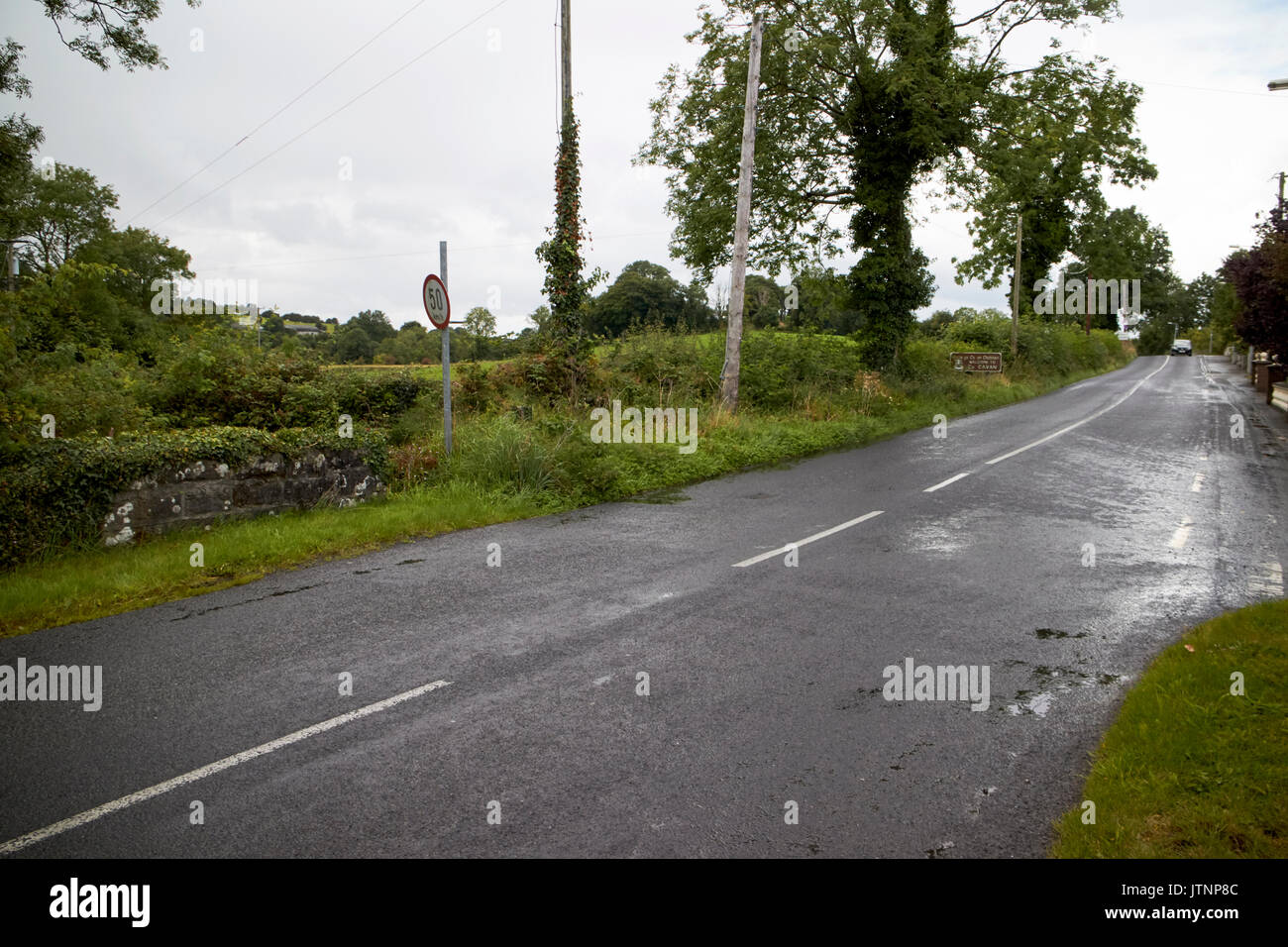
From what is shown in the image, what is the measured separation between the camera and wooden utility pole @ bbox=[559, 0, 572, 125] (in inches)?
612

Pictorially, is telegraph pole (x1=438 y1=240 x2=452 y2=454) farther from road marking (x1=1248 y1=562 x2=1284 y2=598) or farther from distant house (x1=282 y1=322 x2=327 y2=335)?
road marking (x1=1248 y1=562 x2=1284 y2=598)

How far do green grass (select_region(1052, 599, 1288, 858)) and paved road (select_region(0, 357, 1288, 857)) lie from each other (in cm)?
20

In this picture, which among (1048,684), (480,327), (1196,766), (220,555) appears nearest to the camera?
(1196,766)

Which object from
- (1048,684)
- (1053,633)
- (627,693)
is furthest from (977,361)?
(627,693)

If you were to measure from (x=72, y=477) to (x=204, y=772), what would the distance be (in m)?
5.20

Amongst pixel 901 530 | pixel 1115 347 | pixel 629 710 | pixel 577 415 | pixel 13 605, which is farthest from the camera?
pixel 1115 347

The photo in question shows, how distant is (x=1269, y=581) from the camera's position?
23.1 feet

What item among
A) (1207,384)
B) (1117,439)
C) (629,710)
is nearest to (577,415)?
(629,710)

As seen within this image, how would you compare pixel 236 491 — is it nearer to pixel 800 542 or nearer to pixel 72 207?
pixel 800 542

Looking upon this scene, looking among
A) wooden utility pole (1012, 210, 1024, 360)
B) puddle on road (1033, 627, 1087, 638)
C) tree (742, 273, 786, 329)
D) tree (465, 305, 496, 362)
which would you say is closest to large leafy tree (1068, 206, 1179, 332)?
wooden utility pole (1012, 210, 1024, 360)

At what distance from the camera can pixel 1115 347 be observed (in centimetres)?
6625
